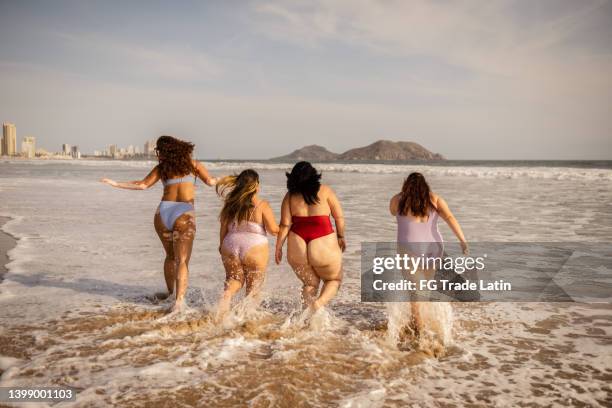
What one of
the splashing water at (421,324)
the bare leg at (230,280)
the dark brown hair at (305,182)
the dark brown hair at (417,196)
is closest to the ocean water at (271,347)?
the splashing water at (421,324)

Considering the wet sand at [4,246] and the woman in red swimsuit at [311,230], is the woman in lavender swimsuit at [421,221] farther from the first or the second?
the wet sand at [4,246]

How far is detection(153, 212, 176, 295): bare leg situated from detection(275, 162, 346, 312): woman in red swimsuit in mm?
1560

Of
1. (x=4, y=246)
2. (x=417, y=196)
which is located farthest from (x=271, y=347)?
(x=4, y=246)

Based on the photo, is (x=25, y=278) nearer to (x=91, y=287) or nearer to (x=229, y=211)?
(x=91, y=287)

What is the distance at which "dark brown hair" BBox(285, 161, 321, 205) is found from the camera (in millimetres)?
4628

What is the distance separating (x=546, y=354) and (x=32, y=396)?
4.43 m

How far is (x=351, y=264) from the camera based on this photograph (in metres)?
7.55

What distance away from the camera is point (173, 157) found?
17.7 ft

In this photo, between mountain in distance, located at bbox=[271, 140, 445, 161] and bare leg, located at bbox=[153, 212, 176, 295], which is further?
mountain in distance, located at bbox=[271, 140, 445, 161]

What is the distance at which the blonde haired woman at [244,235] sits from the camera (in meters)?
4.94

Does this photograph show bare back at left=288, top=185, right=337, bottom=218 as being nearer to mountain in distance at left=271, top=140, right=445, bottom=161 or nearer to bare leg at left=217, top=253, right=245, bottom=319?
bare leg at left=217, top=253, right=245, bottom=319

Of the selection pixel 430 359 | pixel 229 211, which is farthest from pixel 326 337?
pixel 229 211

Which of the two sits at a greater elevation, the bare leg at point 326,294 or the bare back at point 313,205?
the bare back at point 313,205

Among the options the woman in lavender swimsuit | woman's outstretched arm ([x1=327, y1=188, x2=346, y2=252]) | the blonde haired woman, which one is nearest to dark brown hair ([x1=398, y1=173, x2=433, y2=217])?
the woman in lavender swimsuit
